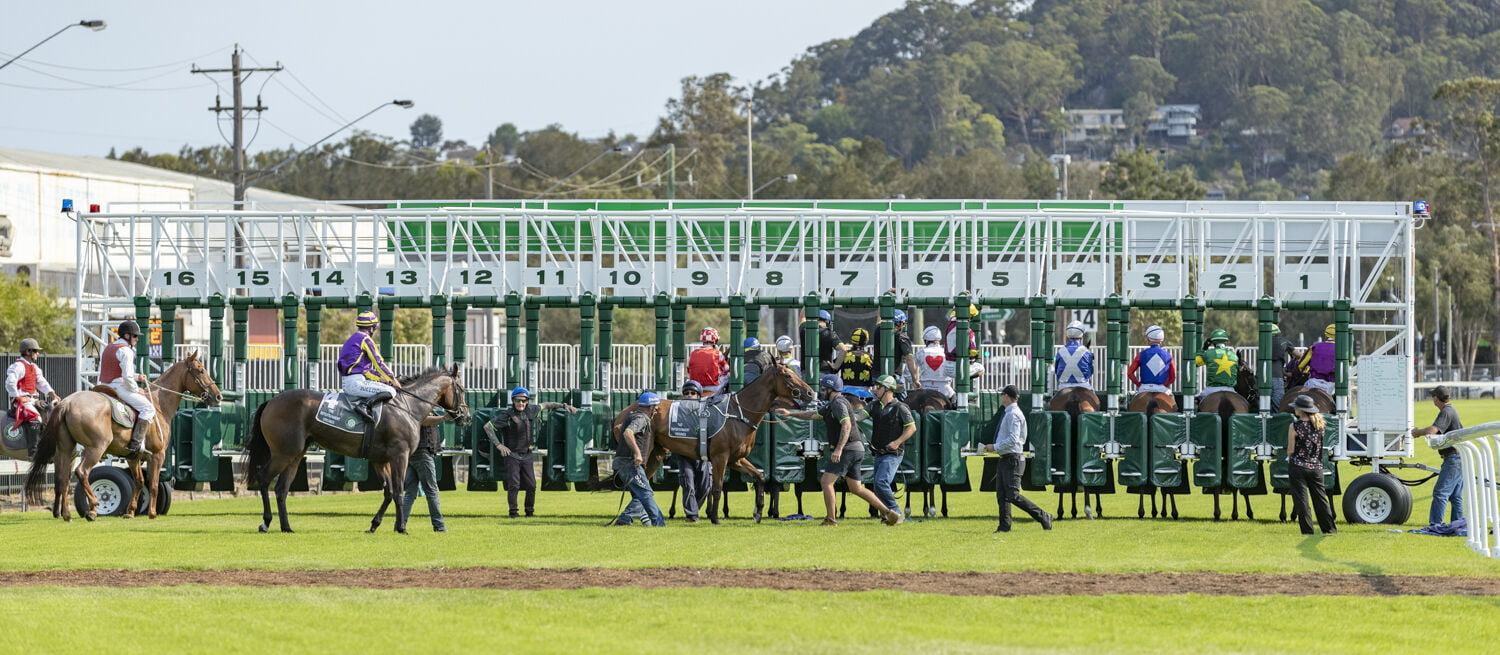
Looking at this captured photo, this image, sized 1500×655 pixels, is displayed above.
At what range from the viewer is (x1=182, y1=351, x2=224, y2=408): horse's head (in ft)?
65.7

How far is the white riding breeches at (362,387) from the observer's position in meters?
17.9

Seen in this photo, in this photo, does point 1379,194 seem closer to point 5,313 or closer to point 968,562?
point 5,313

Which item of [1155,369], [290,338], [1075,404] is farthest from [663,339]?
[1155,369]

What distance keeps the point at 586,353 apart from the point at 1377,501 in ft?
29.2

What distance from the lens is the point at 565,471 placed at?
67.8 ft

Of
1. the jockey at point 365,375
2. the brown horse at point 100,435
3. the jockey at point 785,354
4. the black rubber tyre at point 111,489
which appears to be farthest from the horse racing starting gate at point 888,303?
the jockey at point 365,375

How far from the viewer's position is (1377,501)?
62.5 ft

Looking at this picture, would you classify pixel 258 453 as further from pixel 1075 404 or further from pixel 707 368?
pixel 1075 404

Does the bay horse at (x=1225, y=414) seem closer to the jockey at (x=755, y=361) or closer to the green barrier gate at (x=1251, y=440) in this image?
the green barrier gate at (x=1251, y=440)

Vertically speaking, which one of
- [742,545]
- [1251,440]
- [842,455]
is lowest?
[742,545]

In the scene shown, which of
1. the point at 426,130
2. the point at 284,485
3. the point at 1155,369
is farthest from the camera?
the point at 426,130

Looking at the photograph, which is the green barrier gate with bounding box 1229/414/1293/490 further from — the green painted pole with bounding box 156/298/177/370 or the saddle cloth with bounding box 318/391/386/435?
the green painted pole with bounding box 156/298/177/370

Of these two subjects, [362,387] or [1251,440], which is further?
[1251,440]

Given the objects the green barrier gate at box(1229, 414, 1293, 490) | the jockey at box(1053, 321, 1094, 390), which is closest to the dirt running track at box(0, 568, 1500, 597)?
the green barrier gate at box(1229, 414, 1293, 490)
